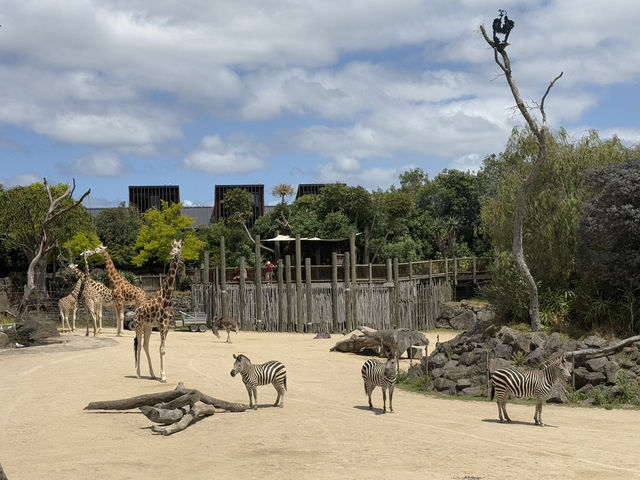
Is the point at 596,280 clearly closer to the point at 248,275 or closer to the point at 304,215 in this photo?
the point at 248,275

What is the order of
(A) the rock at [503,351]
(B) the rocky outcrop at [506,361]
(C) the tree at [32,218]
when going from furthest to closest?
1. (C) the tree at [32,218]
2. (A) the rock at [503,351]
3. (B) the rocky outcrop at [506,361]

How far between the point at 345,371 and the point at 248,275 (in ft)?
61.7

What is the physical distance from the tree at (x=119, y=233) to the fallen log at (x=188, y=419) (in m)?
43.4

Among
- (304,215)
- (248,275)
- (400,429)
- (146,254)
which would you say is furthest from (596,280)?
(146,254)

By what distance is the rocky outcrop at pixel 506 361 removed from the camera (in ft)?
55.4

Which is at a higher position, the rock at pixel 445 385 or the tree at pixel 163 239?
the tree at pixel 163 239

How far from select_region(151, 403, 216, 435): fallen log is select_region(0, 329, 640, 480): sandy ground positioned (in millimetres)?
156

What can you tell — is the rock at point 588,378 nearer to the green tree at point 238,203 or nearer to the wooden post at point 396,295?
the wooden post at point 396,295

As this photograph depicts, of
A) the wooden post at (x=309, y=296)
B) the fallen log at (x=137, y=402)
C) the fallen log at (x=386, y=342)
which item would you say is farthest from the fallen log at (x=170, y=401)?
the wooden post at (x=309, y=296)

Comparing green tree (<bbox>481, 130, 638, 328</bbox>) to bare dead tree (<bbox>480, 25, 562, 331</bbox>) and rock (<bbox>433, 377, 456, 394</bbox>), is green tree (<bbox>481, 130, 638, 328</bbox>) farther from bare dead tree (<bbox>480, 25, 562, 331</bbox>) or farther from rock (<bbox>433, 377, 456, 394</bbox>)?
rock (<bbox>433, 377, 456, 394</bbox>)

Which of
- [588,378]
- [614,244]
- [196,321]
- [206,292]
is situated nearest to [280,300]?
[196,321]

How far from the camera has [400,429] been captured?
42.6 ft

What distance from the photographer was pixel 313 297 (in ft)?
117

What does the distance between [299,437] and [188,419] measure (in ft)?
7.06
